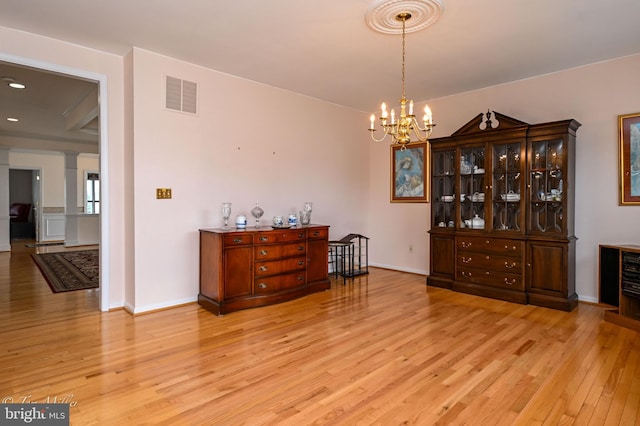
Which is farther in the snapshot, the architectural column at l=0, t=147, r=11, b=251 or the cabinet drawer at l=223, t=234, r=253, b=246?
the architectural column at l=0, t=147, r=11, b=251

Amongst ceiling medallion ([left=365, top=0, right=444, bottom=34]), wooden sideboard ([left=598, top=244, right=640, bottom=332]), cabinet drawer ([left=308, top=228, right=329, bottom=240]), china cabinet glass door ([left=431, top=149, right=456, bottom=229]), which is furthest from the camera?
china cabinet glass door ([left=431, top=149, right=456, bottom=229])

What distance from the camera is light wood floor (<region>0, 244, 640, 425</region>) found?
6.79 ft

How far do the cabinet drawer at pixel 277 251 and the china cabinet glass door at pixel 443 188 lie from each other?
200cm

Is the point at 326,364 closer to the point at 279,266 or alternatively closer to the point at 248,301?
the point at 248,301

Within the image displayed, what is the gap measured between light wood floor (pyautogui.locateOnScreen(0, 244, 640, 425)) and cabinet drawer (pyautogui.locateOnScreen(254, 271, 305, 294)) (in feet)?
0.86

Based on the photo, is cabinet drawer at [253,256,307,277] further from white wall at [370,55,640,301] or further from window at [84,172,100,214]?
window at [84,172,100,214]

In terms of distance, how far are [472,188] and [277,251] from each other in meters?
2.72

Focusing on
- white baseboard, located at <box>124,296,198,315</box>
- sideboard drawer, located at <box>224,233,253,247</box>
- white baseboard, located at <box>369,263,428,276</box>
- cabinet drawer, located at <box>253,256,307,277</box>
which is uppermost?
sideboard drawer, located at <box>224,233,253,247</box>

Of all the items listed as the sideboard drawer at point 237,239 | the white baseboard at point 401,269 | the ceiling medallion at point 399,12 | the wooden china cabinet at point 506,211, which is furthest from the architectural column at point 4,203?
the wooden china cabinet at point 506,211

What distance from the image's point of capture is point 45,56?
11.6 ft

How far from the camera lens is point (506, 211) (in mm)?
4488

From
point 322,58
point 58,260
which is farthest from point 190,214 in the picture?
point 58,260

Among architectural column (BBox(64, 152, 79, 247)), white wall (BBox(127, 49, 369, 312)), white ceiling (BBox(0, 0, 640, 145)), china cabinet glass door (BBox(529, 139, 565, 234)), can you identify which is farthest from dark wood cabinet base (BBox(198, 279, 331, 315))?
architectural column (BBox(64, 152, 79, 247))

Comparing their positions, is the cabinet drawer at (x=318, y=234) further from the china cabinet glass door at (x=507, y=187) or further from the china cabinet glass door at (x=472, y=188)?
the china cabinet glass door at (x=507, y=187)
